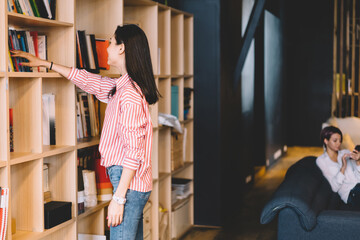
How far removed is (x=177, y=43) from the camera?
5.02 metres

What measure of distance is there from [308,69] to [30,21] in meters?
10.2

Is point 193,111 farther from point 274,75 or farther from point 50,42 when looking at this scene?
point 274,75

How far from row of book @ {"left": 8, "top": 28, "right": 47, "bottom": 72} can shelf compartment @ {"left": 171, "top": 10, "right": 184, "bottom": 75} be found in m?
2.14

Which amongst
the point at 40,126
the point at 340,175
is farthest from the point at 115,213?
the point at 340,175

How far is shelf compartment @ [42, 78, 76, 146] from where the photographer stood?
3.04 metres

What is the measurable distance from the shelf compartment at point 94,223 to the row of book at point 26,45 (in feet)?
3.65

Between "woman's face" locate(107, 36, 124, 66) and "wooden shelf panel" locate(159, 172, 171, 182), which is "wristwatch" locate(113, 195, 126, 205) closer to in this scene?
"woman's face" locate(107, 36, 124, 66)

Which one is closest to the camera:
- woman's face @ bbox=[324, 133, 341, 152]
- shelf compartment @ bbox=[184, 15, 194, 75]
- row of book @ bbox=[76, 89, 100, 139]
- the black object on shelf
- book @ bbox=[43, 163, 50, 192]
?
the black object on shelf

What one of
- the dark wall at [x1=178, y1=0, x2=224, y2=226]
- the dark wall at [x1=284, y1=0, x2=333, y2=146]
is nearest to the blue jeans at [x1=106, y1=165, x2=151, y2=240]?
the dark wall at [x1=178, y1=0, x2=224, y2=226]

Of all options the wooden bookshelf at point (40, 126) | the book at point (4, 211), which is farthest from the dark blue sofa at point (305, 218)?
the book at point (4, 211)

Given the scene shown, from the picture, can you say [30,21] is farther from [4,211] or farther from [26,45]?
[4,211]

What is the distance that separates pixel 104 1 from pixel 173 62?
1.58 meters

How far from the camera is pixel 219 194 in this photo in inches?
211

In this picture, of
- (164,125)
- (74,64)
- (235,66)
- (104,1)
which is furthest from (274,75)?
(74,64)
